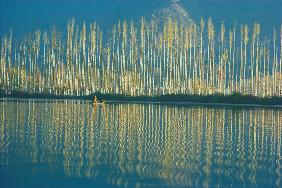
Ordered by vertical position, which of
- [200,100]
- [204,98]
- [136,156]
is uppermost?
[204,98]

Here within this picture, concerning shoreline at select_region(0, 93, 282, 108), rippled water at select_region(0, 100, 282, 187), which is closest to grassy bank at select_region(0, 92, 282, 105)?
shoreline at select_region(0, 93, 282, 108)

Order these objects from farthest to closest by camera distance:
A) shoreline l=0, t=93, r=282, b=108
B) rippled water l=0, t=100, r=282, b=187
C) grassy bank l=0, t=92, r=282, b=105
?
1. grassy bank l=0, t=92, r=282, b=105
2. shoreline l=0, t=93, r=282, b=108
3. rippled water l=0, t=100, r=282, b=187

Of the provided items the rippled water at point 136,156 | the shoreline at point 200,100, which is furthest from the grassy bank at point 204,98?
the rippled water at point 136,156

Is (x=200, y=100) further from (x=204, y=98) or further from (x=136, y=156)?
(x=136, y=156)

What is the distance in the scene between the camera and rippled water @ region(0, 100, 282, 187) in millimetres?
14398

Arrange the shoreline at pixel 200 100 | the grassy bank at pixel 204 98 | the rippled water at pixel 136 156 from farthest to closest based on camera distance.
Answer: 1. the grassy bank at pixel 204 98
2. the shoreline at pixel 200 100
3. the rippled water at pixel 136 156

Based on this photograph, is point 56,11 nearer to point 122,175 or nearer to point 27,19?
point 27,19

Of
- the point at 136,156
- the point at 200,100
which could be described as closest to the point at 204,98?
the point at 200,100

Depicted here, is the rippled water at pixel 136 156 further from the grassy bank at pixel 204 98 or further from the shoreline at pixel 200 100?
the grassy bank at pixel 204 98

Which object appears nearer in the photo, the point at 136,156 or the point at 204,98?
the point at 136,156

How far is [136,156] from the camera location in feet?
61.0

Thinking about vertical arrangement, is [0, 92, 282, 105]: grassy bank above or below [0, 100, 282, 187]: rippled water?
above

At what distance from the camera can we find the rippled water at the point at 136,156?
1440 centimetres

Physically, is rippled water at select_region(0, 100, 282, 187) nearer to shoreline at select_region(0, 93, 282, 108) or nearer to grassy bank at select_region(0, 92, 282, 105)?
shoreline at select_region(0, 93, 282, 108)
